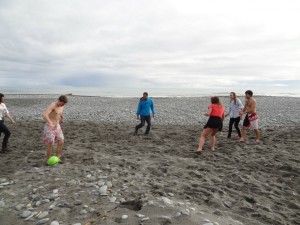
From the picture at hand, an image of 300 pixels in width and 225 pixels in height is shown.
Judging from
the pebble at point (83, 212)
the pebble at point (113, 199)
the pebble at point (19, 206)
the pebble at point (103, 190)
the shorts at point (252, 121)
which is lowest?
the pebble at point (19, 206)

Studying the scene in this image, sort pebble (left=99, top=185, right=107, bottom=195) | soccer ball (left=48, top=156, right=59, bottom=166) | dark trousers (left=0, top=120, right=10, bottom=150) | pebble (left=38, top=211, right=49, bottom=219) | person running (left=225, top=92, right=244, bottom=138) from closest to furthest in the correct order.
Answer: pebble (left=38, top=211, right=49, bottom=219) < pebble (left=99, top=185, right=107, bottom=195) < soccer ball (left=48, top=156, right=59, bottom=166) < dark trousers (left=0, top=120, right=10, bottom=150) < person running (left=225, top=92, right=244, bottom=138)

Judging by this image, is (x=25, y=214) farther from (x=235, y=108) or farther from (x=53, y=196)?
(x=235, y=108)

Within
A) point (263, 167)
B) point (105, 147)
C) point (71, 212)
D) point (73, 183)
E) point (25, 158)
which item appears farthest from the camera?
point (105, 147)

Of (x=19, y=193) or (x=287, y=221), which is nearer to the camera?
(x=287, y=221)

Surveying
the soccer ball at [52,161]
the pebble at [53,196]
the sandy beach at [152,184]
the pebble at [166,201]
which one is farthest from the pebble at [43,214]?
the soccer ball at [52,161]

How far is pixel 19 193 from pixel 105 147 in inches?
169

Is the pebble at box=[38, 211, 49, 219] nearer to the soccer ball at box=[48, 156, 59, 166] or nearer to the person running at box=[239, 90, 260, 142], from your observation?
the soccer ball at box=[48, 156, 59, 166]

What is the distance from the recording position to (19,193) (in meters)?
5.56

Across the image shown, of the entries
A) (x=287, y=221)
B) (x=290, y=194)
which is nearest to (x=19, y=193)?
(x=287, y=221)

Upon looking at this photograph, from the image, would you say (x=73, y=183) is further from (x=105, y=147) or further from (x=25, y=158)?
(x=105, y=147)

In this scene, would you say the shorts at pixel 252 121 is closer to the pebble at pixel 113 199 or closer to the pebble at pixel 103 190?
the pebble at pixel 103 190

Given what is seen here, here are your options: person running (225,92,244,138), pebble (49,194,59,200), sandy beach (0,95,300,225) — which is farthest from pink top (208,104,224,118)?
pebble (49,194,59,200)

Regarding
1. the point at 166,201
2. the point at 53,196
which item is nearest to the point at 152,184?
the point at 166,201

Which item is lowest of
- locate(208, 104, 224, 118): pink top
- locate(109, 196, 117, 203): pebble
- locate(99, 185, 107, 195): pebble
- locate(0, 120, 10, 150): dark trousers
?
locate(109, 196, 117, 203): pebble
